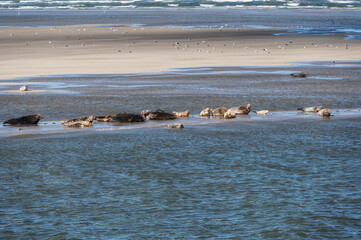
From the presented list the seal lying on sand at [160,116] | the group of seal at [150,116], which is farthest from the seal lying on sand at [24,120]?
the seal lying on sand at [160,116]

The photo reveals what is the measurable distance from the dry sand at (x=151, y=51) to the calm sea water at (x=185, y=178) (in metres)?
12.2

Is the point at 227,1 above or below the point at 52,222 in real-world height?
above

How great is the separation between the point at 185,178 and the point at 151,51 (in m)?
31.7

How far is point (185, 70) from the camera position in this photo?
33.8 meters

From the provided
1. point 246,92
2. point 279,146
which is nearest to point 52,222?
point 279,146

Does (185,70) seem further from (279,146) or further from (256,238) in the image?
(256,238)

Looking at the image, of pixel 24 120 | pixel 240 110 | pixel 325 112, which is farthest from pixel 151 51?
pixel 24 120

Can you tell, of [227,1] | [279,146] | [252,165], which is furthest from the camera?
[227,1]

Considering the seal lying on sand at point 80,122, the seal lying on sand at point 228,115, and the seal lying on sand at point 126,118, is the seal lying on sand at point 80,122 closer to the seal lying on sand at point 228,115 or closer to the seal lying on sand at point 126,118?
the seal lying on sand at point 126,118

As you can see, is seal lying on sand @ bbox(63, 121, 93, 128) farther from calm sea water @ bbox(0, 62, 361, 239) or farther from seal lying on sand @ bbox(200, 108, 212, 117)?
seal lying on sand @ bbox(200, 108, 212, 117)

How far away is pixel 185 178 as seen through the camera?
44.4 ft

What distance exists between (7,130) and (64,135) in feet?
6.41

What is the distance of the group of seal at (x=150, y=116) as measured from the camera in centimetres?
1975

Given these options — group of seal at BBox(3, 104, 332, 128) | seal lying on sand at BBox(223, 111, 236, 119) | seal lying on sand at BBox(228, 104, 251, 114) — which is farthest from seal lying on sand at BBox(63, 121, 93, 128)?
seal lying on sand at BBox(228, 104, 251, 114)
